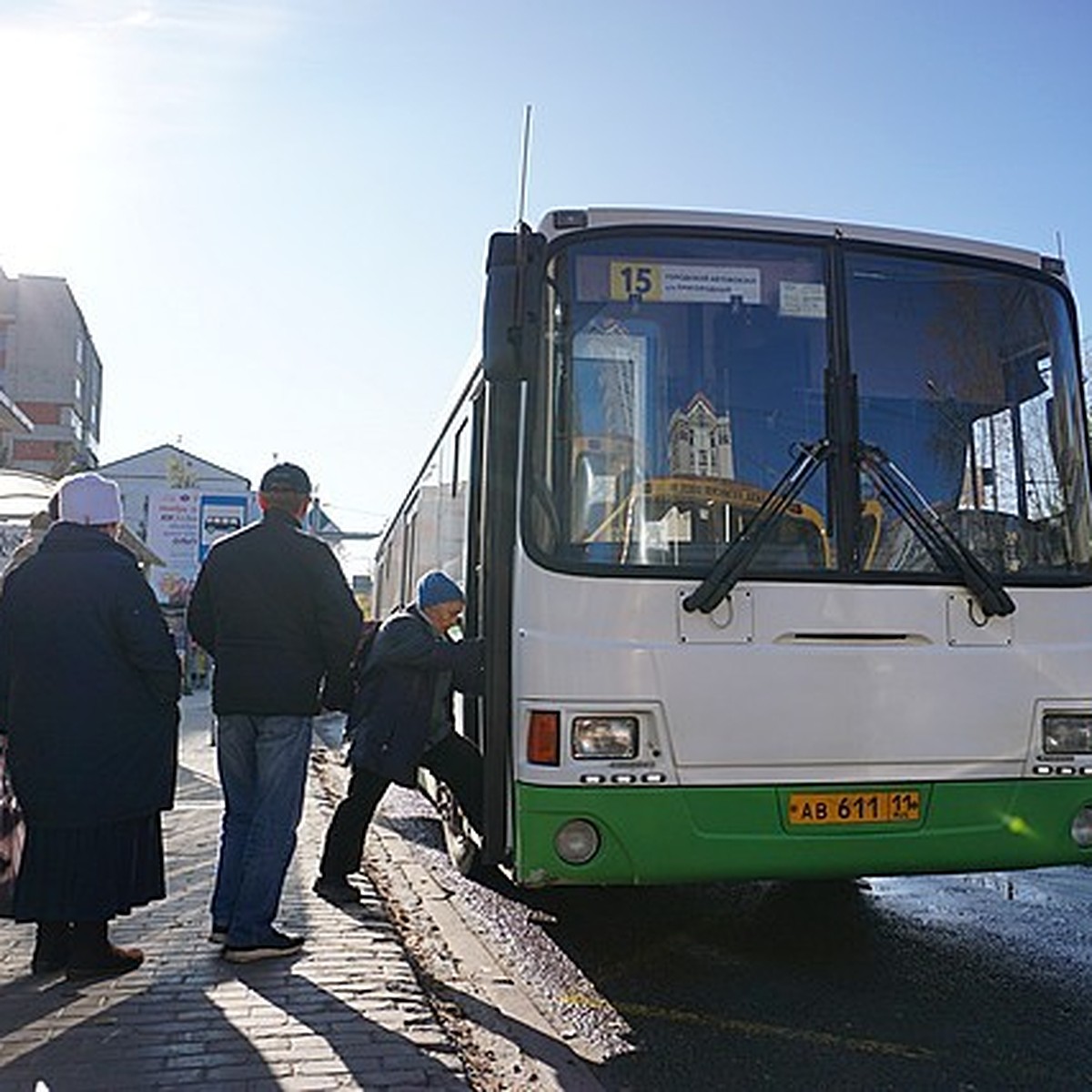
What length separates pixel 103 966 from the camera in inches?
203

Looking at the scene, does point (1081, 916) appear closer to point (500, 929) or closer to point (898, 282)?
point (500, 929)

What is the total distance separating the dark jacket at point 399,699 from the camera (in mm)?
6328

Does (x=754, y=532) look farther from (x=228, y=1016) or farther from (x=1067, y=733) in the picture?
(x=228, y=1016)

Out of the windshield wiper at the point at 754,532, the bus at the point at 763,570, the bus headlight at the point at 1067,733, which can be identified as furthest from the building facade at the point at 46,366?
the bus headlight at the point at 1067,733

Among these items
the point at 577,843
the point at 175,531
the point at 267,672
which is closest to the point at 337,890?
the point at 267,672

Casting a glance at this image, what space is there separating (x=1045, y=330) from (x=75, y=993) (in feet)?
16.4

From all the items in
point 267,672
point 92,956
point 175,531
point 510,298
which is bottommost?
point 92,956

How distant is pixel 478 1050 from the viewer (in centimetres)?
457

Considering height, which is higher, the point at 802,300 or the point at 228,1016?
the point at 802,300

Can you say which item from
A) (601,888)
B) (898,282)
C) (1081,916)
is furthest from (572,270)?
(1081,916)

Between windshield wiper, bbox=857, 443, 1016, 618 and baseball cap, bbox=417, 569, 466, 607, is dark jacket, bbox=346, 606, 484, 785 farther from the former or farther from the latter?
windshield wiper, bbox=857, 443, 1016, 618

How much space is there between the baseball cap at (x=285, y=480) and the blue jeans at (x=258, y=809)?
3.24 feet

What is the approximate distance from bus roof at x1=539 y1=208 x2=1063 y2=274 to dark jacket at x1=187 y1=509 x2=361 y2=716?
1.75m

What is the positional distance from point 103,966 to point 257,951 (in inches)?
23.7
